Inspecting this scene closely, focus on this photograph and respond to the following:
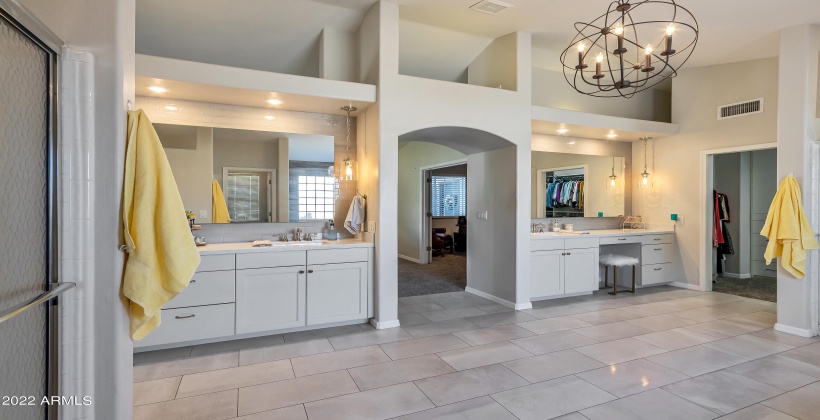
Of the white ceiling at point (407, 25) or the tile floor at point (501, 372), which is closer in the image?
the tile floor at point (501, 372)

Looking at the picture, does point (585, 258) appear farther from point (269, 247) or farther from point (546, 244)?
point (269, 247)

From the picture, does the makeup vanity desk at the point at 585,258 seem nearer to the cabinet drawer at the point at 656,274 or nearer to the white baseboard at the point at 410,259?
the cabinet drawer at the point at 656,274

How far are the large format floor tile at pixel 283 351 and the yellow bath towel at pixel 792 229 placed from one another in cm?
441

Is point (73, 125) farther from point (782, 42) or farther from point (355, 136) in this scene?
point (782, 42)

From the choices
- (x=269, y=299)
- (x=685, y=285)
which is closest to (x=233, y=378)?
(x=269, y=299)

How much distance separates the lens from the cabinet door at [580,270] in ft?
17.1

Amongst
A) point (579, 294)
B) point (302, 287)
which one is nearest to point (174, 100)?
point (302, 287)

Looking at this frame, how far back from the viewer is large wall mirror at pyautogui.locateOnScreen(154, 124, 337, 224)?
394cm

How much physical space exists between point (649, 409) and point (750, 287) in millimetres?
5047

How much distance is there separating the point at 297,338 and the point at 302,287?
1.51 ft

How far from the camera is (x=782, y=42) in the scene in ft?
13.4

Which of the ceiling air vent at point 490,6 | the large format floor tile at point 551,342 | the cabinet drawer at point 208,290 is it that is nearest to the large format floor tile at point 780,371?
the large format floor tile at point 551,342

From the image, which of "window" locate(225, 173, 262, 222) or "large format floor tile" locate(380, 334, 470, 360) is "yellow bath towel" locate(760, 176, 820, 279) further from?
"window" locate(225, 173, 262, 222)

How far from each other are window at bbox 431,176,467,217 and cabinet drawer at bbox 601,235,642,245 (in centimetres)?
543
